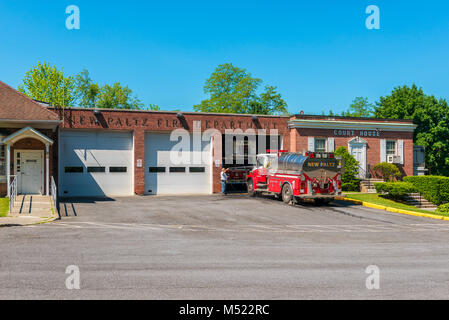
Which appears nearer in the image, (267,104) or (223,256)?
(223,256)

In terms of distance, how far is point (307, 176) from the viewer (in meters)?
20.7

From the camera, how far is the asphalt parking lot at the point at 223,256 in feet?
22.1

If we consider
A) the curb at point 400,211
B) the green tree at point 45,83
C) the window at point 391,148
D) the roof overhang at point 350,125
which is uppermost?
the green tree at point 45,83

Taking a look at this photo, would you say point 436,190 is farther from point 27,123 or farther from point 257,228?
point 27,123

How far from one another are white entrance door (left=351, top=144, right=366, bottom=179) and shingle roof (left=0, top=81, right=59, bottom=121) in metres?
20.6

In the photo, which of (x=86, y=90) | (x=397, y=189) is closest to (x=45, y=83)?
(x=86, y=90)

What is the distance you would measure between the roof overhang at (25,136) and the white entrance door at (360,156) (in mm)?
20900

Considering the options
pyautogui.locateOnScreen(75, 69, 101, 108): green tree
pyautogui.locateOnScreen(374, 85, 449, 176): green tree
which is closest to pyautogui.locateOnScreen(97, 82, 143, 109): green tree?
pyautogui.locateOnScreen(75, 69, 101, 108): green tree

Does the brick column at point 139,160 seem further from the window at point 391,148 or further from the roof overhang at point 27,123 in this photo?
the window at point 391,148

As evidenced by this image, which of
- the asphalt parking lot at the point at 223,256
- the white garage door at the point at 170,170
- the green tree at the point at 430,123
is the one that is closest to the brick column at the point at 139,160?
the white garage door at the point at 170,170

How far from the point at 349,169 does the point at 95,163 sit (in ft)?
56.2
